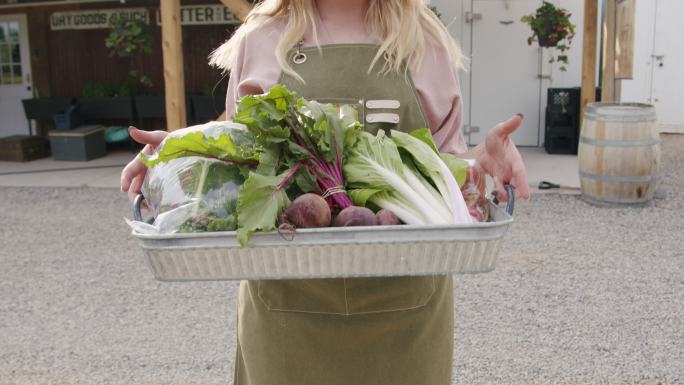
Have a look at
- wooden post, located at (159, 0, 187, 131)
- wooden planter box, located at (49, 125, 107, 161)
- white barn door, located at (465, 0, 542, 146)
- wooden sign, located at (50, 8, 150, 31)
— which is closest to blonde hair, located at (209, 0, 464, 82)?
wooden post, located at (159, 0, 187, 131)

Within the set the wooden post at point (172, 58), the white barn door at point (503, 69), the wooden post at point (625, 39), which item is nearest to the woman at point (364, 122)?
the wooden post at point (625, 39)

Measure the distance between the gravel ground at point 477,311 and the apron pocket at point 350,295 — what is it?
194 centimetres

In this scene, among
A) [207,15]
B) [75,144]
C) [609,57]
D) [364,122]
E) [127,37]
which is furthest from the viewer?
[207,15]

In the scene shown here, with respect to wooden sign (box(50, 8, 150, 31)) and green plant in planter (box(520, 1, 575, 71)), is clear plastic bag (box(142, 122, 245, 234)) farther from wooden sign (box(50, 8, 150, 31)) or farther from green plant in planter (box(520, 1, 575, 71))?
wooden sign (box(50, 8, 150, 31))

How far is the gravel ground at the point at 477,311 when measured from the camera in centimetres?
359

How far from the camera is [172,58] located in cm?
780

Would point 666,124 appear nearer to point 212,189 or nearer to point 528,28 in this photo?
point 528,28

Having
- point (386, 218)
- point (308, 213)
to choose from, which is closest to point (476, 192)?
point (386, 218)

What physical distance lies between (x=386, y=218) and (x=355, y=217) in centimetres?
7

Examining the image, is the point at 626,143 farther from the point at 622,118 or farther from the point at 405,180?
the point at 405,180

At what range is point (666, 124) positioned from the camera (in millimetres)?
13477

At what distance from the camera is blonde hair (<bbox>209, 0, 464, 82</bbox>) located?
1.72m

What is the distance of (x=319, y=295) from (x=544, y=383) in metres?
2.13

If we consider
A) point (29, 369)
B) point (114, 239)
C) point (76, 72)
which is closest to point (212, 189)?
point (29, 369)
